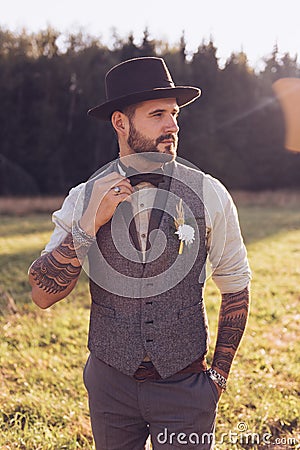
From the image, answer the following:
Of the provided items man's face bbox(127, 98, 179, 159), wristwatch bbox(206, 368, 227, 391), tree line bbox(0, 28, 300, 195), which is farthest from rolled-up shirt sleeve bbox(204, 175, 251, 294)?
tree line bbox(0, 28, 300, 195)

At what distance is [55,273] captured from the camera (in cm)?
218

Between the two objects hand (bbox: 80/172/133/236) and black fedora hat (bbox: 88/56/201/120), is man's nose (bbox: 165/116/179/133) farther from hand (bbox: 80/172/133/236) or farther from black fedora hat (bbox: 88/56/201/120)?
hand (bbox: 80/172/133/236)

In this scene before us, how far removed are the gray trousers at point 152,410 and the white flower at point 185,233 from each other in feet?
1.83

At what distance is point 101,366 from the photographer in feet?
7.43

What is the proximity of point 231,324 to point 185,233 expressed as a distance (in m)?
0.50

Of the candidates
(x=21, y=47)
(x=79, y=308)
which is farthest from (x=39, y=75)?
(x=79, y=308)

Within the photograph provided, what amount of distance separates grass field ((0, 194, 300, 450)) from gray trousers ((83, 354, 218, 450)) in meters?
1.45

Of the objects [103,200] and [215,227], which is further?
[215,227]

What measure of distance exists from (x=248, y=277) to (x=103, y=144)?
25.4m

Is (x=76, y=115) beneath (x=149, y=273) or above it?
beneath

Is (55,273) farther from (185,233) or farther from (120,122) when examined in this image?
(120,122)

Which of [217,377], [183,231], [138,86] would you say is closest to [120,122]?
[138,86]

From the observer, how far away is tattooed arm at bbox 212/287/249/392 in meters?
2.32

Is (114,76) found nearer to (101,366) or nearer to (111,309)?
(111,309)
